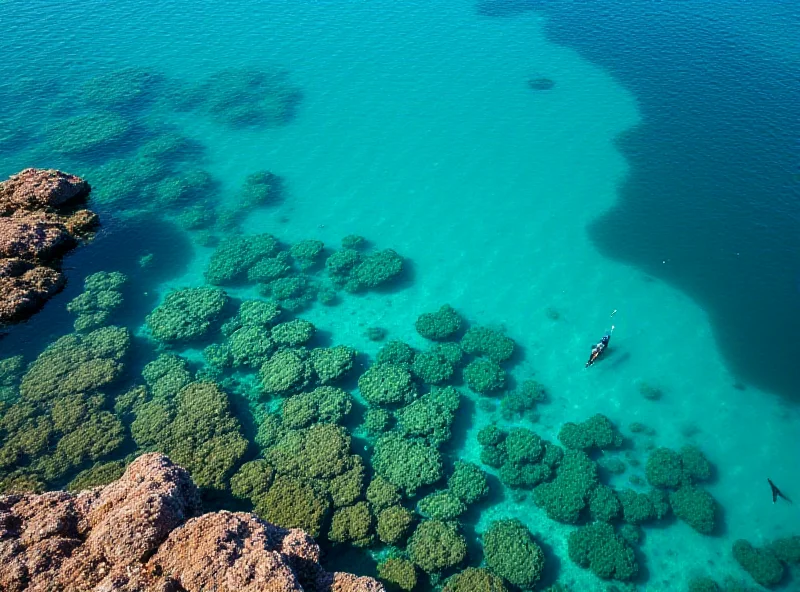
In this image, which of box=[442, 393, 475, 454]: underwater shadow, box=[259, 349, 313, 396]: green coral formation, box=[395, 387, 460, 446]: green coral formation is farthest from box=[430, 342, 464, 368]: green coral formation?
box=[259, 349, 313, 396]: green coral formation

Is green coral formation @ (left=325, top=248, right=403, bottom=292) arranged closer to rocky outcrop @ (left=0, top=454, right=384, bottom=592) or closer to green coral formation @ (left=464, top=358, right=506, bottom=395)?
green coral formation @ (left=464, top=358, right=506, bottom=395)

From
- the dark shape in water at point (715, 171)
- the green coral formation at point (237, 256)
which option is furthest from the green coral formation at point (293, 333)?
the dark shape in water at point (715, 171)

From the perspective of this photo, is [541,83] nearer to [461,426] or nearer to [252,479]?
[461,426]

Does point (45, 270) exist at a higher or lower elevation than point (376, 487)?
higher

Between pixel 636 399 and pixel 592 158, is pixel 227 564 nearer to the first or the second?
pixel 636 399

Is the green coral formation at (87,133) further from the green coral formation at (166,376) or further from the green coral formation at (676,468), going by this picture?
the green coral formation at (676,468)

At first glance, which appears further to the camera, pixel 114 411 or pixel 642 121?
pixel 642 121

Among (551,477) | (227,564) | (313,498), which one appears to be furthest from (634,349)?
(227,564)
